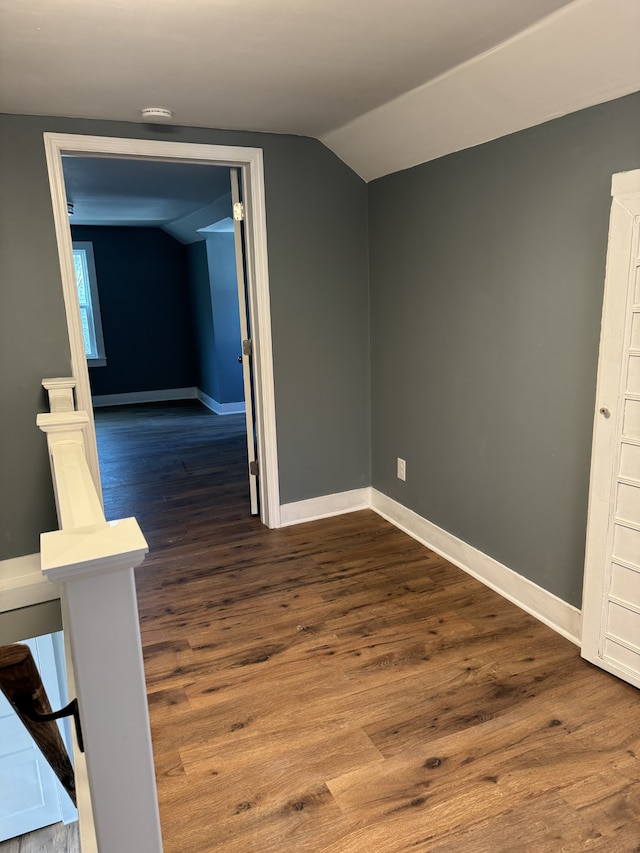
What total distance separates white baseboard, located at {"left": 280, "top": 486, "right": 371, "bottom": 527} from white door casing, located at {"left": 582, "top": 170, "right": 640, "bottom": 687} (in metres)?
1.77

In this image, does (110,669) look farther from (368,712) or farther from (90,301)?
(90,301)

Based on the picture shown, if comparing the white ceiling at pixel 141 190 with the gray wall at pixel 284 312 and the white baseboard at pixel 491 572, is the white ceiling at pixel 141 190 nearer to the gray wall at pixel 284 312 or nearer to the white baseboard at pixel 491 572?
the gray wall at pixel 284 312

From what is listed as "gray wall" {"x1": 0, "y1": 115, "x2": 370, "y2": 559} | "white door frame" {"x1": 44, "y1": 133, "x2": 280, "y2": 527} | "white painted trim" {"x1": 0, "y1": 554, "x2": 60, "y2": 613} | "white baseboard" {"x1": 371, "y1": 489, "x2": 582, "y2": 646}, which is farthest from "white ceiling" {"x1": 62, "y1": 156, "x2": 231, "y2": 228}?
"white baseboard" {"x1": 371, "y1": 489, "x2": 582, "y2": 646}

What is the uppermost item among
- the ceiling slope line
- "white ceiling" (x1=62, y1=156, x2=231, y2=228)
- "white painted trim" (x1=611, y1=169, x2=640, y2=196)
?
"white ceiling" (x1=62, y1=156, x2=231, y2=228)

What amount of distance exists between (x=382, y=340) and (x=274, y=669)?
196cm

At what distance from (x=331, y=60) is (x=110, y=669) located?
2.05 meters

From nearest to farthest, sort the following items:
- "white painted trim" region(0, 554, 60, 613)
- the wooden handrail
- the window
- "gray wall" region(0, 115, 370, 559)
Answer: the wooden handrail → "gray wall" region(0, 115, 370, 559) → "white painted trim" region(0, 554, 60, 613) → the window

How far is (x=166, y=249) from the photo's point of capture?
790 centimetres

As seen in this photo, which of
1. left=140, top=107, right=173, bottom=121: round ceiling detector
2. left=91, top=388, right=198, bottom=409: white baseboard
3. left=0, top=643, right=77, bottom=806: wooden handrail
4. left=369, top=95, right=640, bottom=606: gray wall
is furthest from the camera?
left=91, top=388, right=198, bottom=409: white baseboard

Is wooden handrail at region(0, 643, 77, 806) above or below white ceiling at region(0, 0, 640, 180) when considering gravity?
below

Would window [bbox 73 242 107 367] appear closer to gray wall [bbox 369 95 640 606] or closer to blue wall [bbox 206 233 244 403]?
blue wall [bbox 206 233 244 403]

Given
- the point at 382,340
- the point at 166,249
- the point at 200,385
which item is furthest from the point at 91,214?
the point at 382,340

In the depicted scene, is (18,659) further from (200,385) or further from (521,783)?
(200,385)

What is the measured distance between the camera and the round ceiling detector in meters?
2.68
